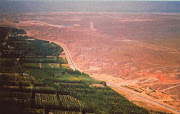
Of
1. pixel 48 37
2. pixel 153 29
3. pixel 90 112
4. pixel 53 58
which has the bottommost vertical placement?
pixel 90 112

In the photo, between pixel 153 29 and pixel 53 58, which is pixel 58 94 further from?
pixel 153 29

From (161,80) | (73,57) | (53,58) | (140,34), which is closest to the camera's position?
(161,80)

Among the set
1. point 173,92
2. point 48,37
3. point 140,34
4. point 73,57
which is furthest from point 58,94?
point 140,34

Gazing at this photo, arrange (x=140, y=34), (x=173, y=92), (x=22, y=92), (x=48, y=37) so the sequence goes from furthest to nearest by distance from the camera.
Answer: (x=140, y=34) → (x=48, y=37) → (x=173, y=92) → (x=22, y=92)

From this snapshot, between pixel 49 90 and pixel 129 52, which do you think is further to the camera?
pixel 129 52

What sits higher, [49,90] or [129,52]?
[129,52]

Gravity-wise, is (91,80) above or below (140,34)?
below

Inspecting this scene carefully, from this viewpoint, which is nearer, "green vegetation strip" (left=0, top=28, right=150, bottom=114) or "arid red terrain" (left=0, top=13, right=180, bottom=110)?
"green vegetation strip" (left=0, top=28, right=150, bottom=114)

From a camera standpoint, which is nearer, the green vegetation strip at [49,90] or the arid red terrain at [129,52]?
the green vegetation strip at [49,90]
